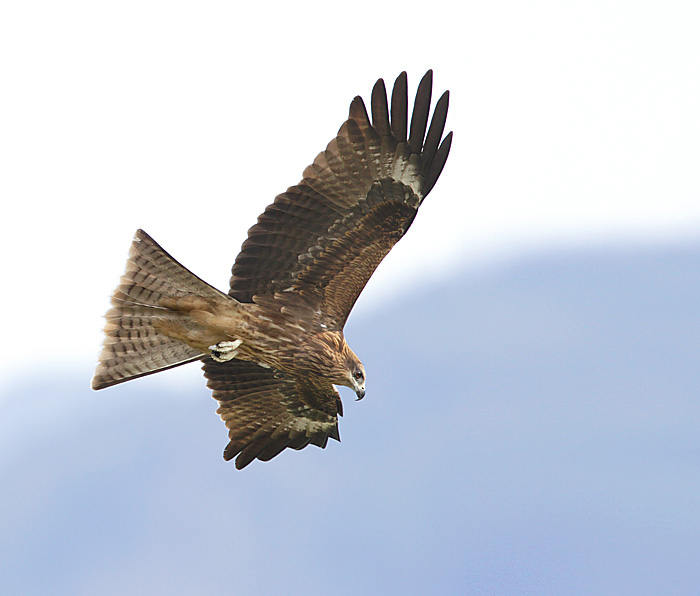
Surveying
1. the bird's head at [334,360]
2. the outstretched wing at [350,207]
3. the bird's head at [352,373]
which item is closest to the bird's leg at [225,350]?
the outstretched wing at [350,207]

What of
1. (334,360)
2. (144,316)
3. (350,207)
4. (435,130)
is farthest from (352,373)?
(435,130)

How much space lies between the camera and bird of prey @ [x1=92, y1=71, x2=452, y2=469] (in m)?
9.70

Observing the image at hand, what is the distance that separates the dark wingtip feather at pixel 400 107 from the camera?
962 centimetres

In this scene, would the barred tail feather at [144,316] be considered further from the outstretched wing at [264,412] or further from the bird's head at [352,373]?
the bird's head at [352,373]

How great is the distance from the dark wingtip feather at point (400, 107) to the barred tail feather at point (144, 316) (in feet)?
6.85

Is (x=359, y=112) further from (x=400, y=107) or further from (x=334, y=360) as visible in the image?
(x=334, y=360)

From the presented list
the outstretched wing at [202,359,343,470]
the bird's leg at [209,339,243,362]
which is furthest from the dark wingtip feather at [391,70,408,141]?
the outstretched wing at [202,359,343,470]

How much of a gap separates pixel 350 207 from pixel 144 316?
6.66 feet

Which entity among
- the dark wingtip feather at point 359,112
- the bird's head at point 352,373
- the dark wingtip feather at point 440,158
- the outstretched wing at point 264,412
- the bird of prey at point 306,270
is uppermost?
the dark wingtip feather at point 359,112

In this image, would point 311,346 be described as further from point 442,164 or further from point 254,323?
point 442,164

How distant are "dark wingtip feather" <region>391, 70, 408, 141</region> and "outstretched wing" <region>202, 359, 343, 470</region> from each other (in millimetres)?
2657

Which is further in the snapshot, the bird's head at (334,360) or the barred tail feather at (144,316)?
the bird's head at (334,360)

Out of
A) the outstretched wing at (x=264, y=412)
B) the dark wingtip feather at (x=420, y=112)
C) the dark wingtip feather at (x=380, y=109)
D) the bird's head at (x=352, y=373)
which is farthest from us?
the outstretched wing at (x=264, y=412)

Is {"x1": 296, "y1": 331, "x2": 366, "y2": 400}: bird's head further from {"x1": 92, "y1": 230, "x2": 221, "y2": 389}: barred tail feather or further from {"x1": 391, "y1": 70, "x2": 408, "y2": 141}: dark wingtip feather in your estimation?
{"x1": 391, "y1": 70, "x2": 408, "y2": 141}: dark wingtip feather
